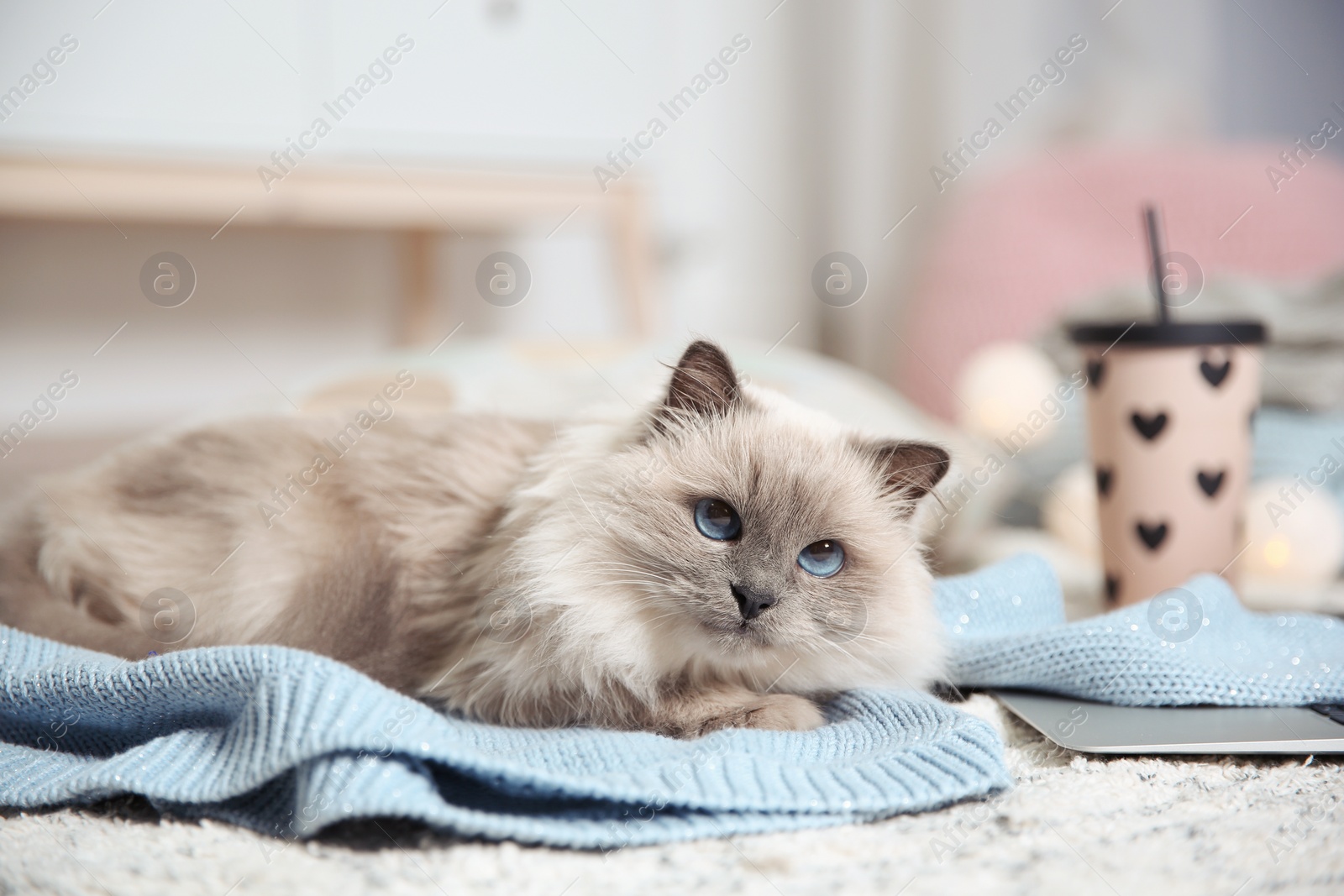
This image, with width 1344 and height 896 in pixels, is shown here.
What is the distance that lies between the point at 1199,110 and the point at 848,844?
3.36 meters

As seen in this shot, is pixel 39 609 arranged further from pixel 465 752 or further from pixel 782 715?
pixel 782 715

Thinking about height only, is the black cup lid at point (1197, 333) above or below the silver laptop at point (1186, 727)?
above

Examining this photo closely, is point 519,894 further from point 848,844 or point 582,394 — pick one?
point 582,394

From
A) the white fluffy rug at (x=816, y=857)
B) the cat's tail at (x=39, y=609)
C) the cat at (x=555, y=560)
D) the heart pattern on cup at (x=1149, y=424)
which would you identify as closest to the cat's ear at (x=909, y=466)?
the cat at (x=555, y=560)

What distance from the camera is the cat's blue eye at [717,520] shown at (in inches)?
41.1

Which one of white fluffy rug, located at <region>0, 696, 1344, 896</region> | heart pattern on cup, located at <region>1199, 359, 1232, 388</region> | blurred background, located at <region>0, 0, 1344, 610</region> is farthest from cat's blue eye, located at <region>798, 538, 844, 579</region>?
heart pattern on cup, located at <region>1199, 359, 1232, 388</region>

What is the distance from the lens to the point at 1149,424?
1423 mm

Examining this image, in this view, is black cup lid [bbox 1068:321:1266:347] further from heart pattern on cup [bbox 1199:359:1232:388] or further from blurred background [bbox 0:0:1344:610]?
blurred background [bbox 0:0:1344:610]

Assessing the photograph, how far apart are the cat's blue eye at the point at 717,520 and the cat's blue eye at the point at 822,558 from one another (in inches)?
3.1

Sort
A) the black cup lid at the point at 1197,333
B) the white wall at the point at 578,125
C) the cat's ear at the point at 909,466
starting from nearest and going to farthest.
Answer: the cat's ear at the point at 909,466, the black cup lid at the point at 1197,333, the white wall at the point at 578,125

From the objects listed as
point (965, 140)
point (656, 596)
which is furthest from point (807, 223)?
point (656, 596)

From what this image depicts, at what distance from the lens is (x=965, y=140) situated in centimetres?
368

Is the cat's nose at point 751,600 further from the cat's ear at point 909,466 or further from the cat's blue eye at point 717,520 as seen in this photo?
the cat's ear at point 909,466

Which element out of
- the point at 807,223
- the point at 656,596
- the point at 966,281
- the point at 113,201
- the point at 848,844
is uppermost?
the point at 807,223
